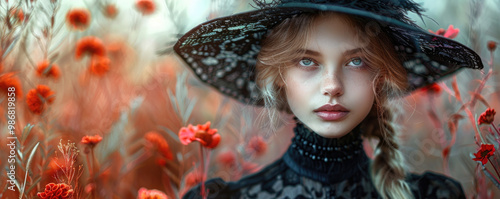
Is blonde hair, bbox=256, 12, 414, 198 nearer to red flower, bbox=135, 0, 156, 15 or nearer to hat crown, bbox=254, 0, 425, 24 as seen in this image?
hat crown, bbox=254, 0, 425, 24

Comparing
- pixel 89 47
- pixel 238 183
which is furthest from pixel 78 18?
pixel 238 183

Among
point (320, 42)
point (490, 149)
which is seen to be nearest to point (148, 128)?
point (320, 42)

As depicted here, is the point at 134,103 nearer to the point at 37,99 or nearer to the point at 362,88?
the point at 37,99


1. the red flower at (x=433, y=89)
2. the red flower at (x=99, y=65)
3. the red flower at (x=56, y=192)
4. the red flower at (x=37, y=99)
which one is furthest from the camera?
the red flower at (x=433, y=89)

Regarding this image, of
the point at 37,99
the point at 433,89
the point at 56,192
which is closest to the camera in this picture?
the point at 56,192

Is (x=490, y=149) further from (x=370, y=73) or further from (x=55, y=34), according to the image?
(x=55, y=34)

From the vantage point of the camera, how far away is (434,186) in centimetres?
97

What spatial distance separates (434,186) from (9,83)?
98 centimetres

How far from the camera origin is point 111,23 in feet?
3.22

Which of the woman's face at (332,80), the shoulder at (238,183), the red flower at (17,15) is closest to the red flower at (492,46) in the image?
the woman's face at (332,80)

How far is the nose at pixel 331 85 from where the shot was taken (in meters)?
0.76

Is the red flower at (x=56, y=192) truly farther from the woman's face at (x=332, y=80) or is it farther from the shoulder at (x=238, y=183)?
the woman's face at (x=332, y=80)

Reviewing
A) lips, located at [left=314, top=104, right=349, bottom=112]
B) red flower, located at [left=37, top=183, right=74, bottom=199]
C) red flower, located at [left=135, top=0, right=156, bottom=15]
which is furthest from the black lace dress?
red flower, located at [left=135, top=0, right=156, bottom=15]

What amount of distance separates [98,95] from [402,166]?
30.6 inches
